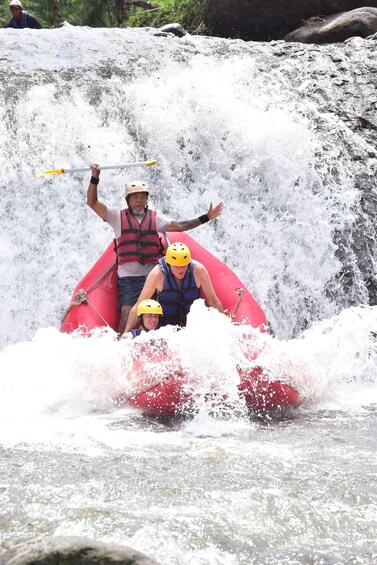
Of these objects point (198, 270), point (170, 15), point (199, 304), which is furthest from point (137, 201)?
point (170, 15)

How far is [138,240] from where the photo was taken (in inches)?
252

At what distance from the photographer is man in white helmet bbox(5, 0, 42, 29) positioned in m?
11.1

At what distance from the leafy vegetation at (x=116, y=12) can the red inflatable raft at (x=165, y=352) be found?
9.17m

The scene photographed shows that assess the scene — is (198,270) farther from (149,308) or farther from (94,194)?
(94,194)

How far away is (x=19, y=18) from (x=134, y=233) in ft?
19.4


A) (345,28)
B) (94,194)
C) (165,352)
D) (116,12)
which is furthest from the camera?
(116,12)

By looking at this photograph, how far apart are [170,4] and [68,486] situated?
13.7 m

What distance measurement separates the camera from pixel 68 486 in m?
3.78

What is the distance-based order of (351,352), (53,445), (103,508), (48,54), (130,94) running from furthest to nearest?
1. (48,54)
2. (130,94)
3. (351,352)
4. (53,445)
5. (103,508)

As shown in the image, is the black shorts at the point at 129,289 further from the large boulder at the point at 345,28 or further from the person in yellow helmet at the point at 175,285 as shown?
the large boulder at the point at 345,28

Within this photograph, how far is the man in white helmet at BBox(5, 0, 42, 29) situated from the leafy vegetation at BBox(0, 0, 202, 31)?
4.21 metres

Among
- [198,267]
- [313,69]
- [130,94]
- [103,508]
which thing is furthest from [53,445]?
[313,69]

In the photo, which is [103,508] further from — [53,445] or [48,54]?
[48,54]

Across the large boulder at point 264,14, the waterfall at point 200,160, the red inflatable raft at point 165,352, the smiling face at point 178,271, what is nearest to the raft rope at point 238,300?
the red inflatable raft at point 165,352
